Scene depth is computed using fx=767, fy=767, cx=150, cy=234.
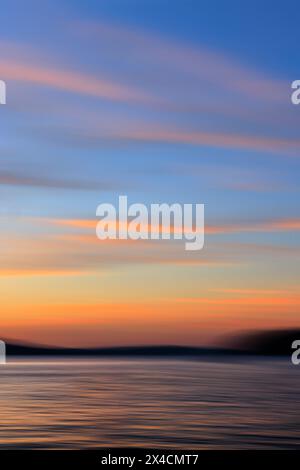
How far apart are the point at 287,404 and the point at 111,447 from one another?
2846cm

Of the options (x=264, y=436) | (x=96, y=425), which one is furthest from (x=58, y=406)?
(x=264, y=436)

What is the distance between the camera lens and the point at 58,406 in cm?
5900

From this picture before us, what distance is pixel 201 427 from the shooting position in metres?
44.5
